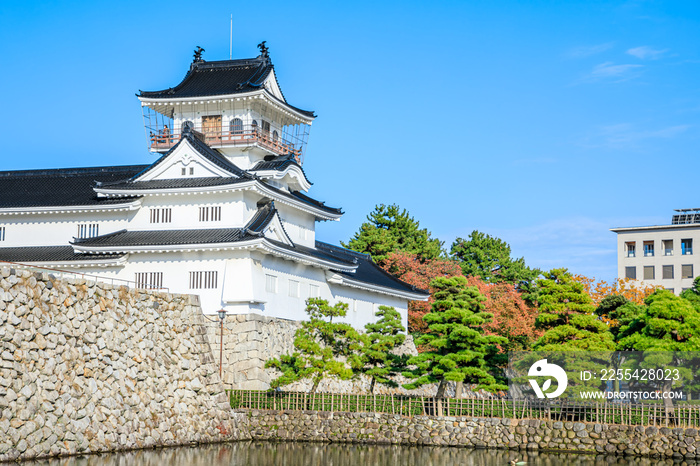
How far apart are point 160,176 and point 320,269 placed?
7387 millimetres

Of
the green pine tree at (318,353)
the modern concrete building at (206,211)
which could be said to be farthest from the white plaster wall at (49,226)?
the green pine tree at (318,353)

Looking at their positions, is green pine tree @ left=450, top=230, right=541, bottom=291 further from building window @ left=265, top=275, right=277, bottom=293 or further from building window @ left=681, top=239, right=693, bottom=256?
building window @ left=265, top=275, right=277, bottom=293

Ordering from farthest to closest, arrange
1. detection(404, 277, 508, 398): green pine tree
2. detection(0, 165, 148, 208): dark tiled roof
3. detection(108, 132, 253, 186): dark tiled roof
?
detection(0, 165, 148, 208): dark tiled roof → detection(108, 132, 253, 186): dark tiled roof → detection(404, 277, 508, 398): green pine tree

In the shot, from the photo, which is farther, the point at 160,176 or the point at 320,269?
the point at 320,269

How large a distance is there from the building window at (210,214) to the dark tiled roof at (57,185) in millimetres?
3253

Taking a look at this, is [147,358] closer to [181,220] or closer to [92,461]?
[92,461]

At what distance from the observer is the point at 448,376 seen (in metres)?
25.8

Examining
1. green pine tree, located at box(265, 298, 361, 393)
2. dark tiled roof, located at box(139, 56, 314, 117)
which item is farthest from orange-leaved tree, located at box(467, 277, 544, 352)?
dark tiled roof, located at box(139, 56, 314, 117)

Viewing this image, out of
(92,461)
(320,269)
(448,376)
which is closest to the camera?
(92,461)

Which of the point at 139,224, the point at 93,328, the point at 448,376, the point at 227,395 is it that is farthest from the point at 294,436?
the point at 139,224

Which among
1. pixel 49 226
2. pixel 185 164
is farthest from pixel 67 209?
pixel 185 164

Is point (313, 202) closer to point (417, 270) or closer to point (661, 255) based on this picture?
point (417, 270)

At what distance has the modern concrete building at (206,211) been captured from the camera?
28.7 metres

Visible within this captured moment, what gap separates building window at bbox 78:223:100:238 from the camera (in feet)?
104
